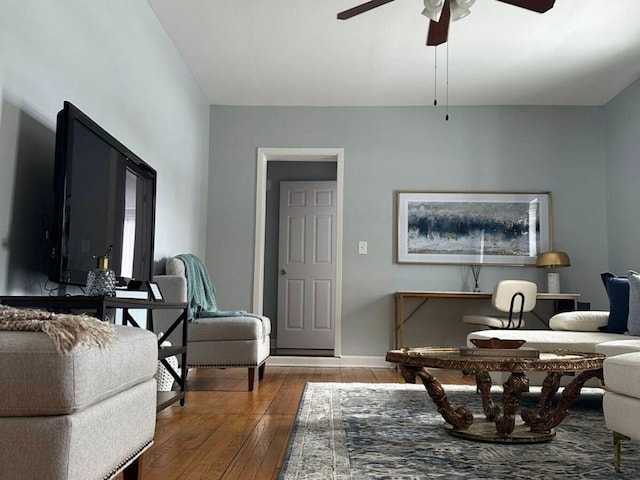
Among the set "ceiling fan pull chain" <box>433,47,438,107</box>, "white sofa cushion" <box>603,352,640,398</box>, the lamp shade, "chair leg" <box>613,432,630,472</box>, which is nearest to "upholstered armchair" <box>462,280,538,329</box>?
the lamp shade

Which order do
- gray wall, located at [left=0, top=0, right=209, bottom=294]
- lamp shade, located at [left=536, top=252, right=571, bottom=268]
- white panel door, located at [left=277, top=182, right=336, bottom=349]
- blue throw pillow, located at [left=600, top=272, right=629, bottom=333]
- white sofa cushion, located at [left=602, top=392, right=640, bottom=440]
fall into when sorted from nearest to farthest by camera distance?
white sofa cushion, located at [left=602, top=392, right=640, bottom=440] → gray wall, located at [left=0, top=0, right=209, bottom=294] → blue throw pillow, located at [left=600, top=272, right=629, bottom=333] → lamp shade, located at [left=536, top=252, right=571, bottom=268] → white panel door, located at [left=277, top=182, right=336, bottom=349]

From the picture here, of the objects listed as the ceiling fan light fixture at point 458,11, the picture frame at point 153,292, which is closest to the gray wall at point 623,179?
the ceiling fan light fixture at point 458,11

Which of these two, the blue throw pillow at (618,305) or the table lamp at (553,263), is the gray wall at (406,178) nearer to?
the table lamp at (553,263)

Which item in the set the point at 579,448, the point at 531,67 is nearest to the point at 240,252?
the point at 531,67

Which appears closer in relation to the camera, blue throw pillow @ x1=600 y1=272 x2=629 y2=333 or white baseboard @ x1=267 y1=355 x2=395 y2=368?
blue throw pillow @ x1=600 y1=272 x2=629 y2=333

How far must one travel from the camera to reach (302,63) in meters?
4.89

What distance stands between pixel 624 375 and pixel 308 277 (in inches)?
218

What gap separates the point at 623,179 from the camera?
5.29m

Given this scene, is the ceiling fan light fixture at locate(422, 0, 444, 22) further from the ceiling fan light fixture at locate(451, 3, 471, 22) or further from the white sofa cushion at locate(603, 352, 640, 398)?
the white sofa cushion at locate(603, 352, 640, 398)

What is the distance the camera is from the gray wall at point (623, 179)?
5051 millimetres

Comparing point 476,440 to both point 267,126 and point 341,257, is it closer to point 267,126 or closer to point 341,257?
point 341,257

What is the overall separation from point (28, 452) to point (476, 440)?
5.89ft

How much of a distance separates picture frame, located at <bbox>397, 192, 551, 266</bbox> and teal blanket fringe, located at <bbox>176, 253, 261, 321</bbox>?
1964 mm

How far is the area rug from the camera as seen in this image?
1990 mm
